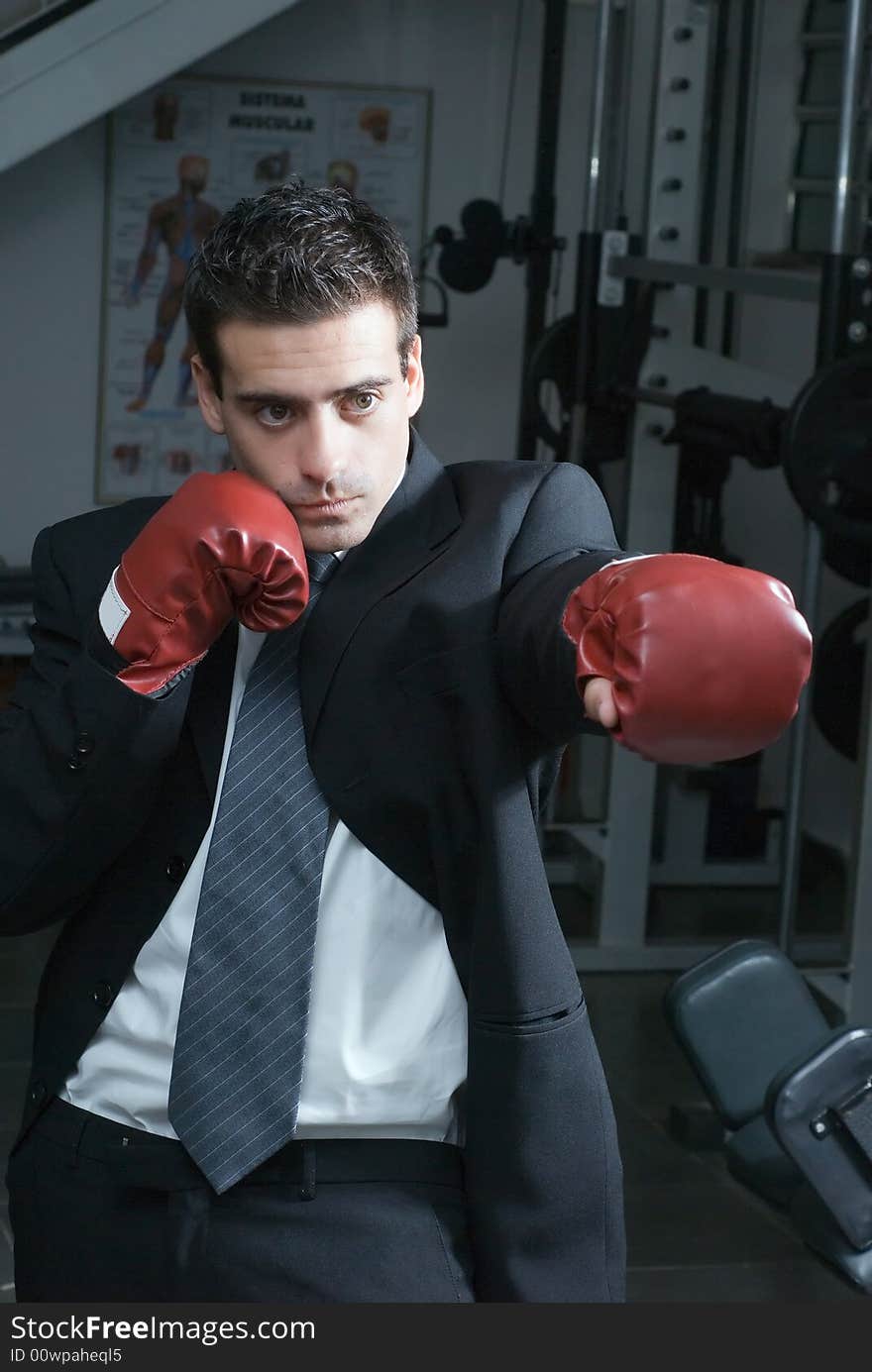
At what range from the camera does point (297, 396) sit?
1.39 m

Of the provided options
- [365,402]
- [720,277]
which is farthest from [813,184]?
[365,402]

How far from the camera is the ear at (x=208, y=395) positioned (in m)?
1.48

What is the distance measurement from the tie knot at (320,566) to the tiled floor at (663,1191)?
1.65 m

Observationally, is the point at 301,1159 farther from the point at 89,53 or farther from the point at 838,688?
the point at 89,53

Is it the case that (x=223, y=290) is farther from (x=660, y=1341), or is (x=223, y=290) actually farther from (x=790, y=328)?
(x=790, y=328)

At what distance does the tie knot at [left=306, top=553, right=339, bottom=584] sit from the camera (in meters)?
1.53

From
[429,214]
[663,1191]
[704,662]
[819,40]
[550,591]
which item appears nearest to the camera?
[704,662]

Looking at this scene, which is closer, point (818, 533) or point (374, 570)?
point (374, 570)

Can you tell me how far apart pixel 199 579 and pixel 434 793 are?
25 centimetres

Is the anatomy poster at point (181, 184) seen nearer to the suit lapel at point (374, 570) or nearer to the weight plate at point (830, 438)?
the weight plate at point (830, 438)

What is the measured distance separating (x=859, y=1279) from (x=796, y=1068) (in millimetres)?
308

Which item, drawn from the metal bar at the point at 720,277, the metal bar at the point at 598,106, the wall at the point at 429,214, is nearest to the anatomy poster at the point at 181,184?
the wall at the point at 429,214

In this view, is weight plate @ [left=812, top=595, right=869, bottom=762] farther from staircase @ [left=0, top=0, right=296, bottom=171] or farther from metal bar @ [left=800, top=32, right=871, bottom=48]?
staircase @ [left=0, top=0, right=296, bottom=171]

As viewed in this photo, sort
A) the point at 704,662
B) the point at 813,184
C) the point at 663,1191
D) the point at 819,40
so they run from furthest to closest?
the point at 813,184, the point at 819,40, the point at 663,1191, the point at 704,662
